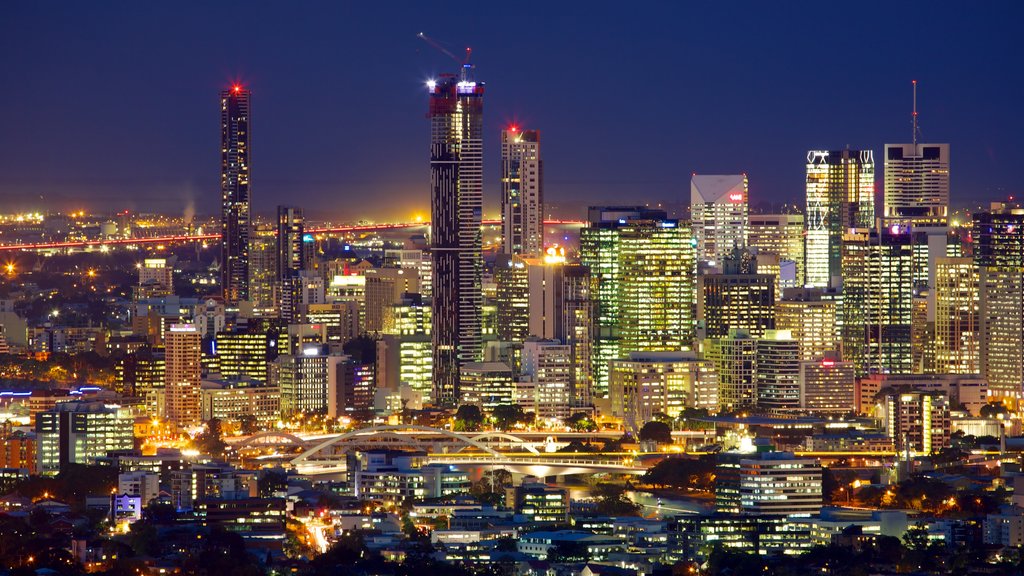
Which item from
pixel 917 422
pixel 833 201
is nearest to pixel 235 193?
pixel 833 201

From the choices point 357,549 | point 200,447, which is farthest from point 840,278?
point 357,549

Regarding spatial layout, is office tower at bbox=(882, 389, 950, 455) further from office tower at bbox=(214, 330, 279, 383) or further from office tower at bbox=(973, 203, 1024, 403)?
office tower at bbox=(214, 330, 279, 383)

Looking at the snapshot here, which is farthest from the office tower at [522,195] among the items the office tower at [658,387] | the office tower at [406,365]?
the office tower at [658,387]

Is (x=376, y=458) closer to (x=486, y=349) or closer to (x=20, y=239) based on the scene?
(x=486, y=349)

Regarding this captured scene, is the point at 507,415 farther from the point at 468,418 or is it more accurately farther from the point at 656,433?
the point at 656,433

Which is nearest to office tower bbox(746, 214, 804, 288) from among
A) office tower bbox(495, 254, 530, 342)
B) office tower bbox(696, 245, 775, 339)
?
office tower bbox(696, 245, 775, 339)
